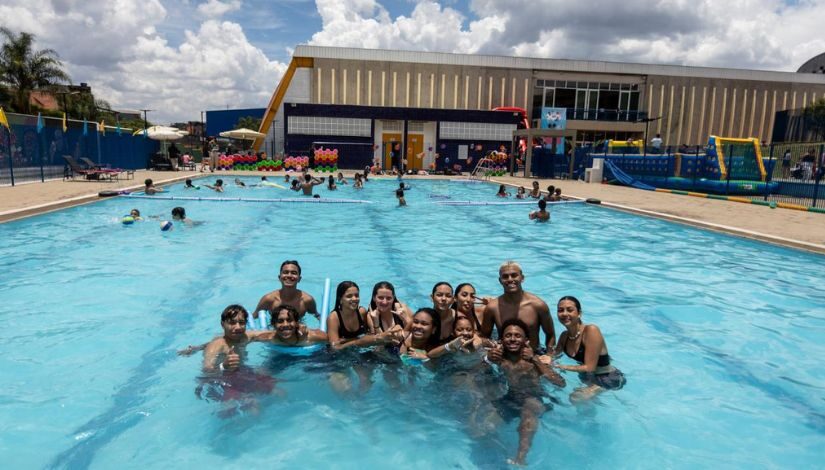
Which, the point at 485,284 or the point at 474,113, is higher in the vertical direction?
the point at 474,113

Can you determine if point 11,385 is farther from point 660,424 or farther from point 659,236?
point 659,236

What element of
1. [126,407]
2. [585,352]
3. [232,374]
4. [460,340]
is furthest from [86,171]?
[585,352]

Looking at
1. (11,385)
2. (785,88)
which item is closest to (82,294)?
(11,385)

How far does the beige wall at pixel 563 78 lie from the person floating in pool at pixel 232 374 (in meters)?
37.8

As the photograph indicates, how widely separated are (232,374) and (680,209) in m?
14.3

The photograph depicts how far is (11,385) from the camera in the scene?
14.9 ft

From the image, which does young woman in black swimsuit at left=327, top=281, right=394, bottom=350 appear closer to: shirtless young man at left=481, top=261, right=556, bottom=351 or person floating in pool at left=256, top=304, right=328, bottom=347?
person floating in pool at left=256, top=304, right=328, bottom=347

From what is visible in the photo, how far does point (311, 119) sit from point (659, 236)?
81.6 ft

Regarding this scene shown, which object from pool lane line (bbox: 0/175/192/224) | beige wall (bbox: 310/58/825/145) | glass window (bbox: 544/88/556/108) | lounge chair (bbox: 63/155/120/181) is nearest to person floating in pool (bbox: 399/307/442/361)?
pool lane line (bbox: 0/175/192/224)

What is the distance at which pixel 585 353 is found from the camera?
176 inches

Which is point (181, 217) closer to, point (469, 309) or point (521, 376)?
point (469, 309)

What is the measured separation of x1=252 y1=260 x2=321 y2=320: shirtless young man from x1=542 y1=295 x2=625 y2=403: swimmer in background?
99.2 inches

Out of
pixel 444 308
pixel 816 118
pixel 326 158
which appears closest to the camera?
pixel 444 308

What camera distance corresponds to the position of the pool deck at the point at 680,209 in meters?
11.0
